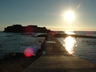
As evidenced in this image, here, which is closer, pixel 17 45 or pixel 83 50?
pixel 83 50

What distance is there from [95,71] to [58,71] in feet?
7.19

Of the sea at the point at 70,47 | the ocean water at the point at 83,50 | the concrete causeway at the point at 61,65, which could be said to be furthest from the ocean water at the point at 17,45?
the concrete causeway at the point at 61,65

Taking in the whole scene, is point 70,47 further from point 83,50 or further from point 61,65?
point 61,65

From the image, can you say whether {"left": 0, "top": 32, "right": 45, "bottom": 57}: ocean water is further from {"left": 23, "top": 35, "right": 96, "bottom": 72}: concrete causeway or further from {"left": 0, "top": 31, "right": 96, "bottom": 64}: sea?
{"left": 23, "top": 35, "right": 96, "bottom": 72}: concrete causeway

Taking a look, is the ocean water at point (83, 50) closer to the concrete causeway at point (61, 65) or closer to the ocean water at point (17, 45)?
the concrete causeway at point (61, 65)

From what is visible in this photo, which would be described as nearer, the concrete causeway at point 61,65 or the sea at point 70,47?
the concrete causeway at point 61,65

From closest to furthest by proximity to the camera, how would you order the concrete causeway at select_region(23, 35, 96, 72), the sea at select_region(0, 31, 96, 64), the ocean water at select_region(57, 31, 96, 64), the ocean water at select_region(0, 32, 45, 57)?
the concrete causeway at select_region(23, 35, 96, 72) → the ocean water at select_region(57, 31, 96, 64) → the sea at select_region(0, 31, 96, 64) → the ocean water at select_region(0, 32, 45, 57)

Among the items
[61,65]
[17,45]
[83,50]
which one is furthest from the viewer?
[17,45]

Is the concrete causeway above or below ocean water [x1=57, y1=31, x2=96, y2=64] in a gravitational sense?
above

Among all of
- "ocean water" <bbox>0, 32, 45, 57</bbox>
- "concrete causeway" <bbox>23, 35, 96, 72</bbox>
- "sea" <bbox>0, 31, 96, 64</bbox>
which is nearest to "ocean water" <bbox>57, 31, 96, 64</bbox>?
"sea" <bbox>0, 31, 96, 64</bbox>

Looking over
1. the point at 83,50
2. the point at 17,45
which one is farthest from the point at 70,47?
the point at 17,45

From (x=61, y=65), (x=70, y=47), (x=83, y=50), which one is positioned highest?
(x=61, y=65)

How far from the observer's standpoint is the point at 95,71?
232 inches

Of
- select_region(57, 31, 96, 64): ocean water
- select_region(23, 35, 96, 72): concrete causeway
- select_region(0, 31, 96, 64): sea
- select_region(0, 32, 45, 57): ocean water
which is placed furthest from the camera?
select_region(0, 32, 45, 57): ocean water
